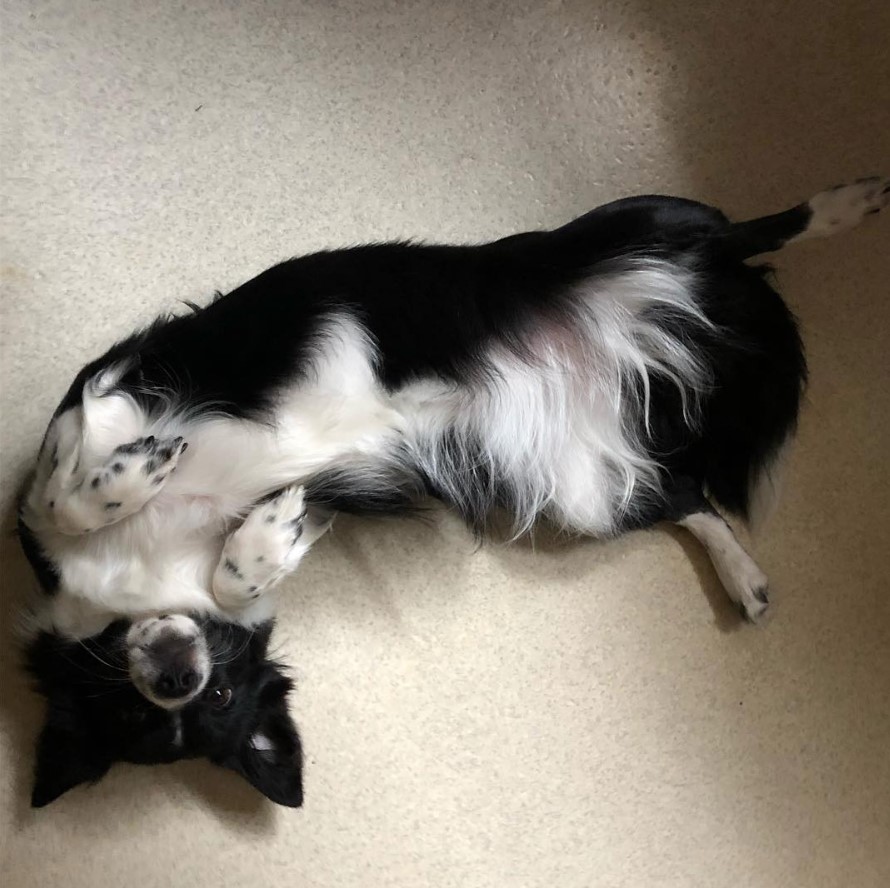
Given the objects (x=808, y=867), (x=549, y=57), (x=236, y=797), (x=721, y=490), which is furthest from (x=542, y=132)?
(x=808, y=867)

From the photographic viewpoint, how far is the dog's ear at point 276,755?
2.06 metres

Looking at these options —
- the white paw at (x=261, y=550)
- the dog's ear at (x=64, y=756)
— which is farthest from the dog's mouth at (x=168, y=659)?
the dog's ear at (x=64, y=756)

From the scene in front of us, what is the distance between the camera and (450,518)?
233 cm

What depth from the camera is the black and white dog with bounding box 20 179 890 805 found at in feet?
6.10

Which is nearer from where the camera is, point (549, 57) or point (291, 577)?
point (291, 577)

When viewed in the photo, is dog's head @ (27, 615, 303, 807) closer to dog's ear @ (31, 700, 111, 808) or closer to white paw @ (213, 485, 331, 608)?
dog's ear @ (31, 700, 111, 808)

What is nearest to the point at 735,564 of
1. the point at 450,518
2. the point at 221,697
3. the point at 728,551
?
the point at 728,551

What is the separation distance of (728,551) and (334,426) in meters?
1.11

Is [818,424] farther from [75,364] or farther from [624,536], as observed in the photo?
[75,364]

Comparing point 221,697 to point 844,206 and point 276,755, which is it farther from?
point 844,206

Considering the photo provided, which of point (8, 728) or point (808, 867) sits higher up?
point (8, 728)

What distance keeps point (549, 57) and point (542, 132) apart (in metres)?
0.22

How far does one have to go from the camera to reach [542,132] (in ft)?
7.90

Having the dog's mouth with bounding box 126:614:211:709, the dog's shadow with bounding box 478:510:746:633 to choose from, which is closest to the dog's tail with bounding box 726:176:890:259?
the dog's shadow with bounding box 478:510:746:633
